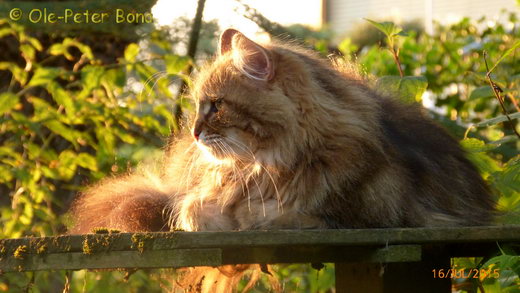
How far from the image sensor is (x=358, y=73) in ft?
10.5

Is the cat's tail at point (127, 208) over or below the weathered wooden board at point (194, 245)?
over

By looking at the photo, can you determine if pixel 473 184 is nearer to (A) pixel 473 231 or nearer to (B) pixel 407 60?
(A) pixel 473 231

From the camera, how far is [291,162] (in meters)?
2.50

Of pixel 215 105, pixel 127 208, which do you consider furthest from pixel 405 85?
pixel 127 208

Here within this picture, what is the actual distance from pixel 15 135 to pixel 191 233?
2.16 meters

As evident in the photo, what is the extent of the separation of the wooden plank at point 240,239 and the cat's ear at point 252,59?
2.28 ft

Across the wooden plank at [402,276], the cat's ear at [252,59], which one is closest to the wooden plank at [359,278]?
the wooden plank at [402,276]

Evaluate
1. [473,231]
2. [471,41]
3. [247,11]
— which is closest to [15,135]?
[247,11]

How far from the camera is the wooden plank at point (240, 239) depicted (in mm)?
2029

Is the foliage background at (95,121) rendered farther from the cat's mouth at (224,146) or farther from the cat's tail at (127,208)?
the cat's mouth at (224,146)

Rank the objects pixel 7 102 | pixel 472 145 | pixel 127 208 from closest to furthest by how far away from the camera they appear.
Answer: pixel 127 208, pixel 472 145, pixel 7 102

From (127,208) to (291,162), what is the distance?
60cm

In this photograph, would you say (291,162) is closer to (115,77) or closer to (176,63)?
(176,63)

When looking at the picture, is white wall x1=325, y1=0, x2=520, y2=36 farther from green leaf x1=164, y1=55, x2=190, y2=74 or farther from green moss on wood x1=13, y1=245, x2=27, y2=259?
green moss on wood x1=13, y1=245, x2=27, y2=259
